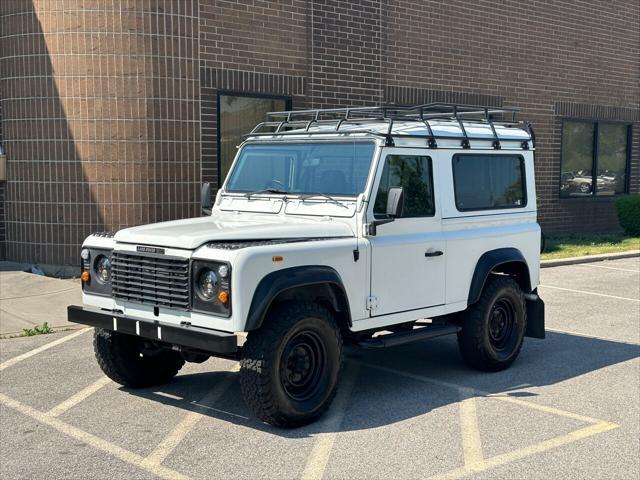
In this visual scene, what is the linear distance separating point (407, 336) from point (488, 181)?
189 centimetres

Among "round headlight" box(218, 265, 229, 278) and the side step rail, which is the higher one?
"round headlight" box(218, 265, 229, 278)

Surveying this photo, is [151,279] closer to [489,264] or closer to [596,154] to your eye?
[489,264]

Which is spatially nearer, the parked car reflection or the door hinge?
the door hinge

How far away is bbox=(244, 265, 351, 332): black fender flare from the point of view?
5.54 meters

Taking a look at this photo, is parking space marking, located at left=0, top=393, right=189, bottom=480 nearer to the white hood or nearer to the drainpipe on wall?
the white hood

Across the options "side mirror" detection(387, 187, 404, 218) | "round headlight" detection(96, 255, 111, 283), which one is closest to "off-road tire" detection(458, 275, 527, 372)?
"side mirror" detection(387, 187, 404, 218)

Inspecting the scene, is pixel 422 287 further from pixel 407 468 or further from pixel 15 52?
pixel 15 52

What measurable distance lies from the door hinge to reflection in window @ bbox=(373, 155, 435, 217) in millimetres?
655

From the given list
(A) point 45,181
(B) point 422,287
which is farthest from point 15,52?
(B) point 422,287

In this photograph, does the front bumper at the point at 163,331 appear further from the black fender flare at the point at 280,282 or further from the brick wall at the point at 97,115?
the brick wall at the point at 97,115

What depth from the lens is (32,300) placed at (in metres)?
10.5

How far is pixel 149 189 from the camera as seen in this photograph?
480 inches

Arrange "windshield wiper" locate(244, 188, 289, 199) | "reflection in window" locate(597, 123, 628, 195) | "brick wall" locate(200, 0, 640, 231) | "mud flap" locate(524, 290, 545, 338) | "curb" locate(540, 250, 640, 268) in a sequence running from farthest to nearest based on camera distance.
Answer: "reflection in window" locate(597, 123, 628, 195) < "curb" locate(540, 250, 640, 268) < "brick wall" locate(200, 0, 640, 231) < "mud flap" locate(524, 290, 545, 338) < "windshield wiper" locate(244, 188, 289, 199)

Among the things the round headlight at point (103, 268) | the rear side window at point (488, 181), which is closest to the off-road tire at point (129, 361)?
the round headlight at point (103, 268)
